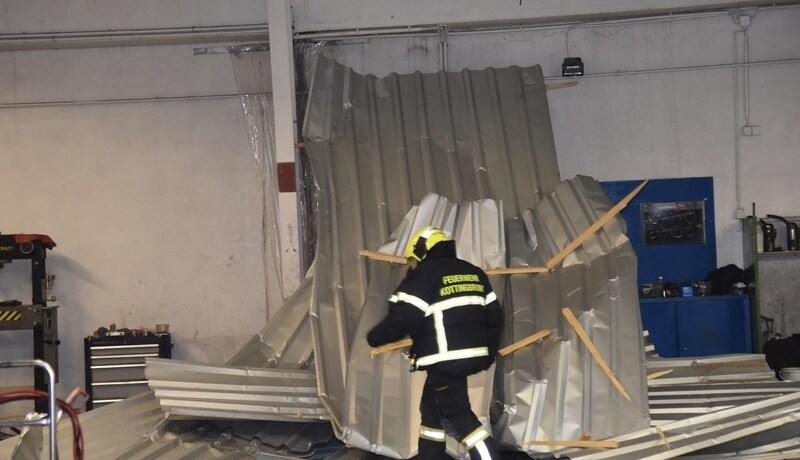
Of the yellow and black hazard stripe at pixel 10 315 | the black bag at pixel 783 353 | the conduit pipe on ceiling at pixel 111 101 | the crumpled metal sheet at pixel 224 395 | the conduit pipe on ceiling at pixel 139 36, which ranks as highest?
the conduit pipe on ceiling at pixel 139 36

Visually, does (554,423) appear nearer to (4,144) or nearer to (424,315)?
(424,315)

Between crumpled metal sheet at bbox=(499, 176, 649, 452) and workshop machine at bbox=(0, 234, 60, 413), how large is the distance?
14.2 ft

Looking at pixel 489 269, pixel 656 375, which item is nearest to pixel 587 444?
pixel 656 375

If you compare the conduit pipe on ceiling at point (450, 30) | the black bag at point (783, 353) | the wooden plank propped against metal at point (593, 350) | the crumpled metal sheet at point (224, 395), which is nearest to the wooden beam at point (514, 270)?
the wooden plank propped against metal at point (593, 350)

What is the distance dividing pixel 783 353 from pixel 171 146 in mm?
5784

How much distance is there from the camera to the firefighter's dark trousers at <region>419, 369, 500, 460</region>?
482 centimetres

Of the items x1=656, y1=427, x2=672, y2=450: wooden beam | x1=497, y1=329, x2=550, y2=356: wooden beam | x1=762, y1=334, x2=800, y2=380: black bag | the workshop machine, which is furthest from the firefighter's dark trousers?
the workshop machine

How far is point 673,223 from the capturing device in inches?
325

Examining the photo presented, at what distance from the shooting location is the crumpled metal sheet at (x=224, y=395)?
5699 millimetres

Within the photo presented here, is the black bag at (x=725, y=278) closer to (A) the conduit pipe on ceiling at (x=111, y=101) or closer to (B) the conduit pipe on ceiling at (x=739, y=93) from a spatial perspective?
(B) the conduit pipe on ceiling at (x=739, y=93)

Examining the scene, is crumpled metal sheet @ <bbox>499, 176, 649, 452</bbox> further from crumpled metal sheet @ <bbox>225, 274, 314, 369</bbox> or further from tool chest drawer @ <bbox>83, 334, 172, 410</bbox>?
tool chest drawer @ <bbox>83, 334, 172, 410</bbox>

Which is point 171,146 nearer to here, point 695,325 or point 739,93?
point 695,325

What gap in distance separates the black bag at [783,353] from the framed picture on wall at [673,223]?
1.28 m

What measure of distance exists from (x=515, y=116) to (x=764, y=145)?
2.44 metres
